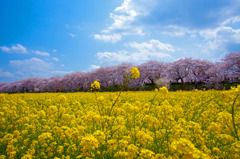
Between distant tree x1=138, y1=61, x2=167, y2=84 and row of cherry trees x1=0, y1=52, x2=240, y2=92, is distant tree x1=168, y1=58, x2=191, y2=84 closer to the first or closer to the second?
row of cherry trees x1=0, y1=52, x2=240, y2=92

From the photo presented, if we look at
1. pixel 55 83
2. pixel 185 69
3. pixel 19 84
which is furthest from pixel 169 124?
pixel 19 84

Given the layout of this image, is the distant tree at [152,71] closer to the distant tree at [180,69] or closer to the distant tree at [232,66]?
the distant tree at [180,69]

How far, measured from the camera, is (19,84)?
168 feet

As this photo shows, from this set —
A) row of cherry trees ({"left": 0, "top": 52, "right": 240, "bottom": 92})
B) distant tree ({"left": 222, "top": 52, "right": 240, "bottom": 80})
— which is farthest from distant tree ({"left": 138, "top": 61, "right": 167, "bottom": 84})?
distant tree ({"left": 222, "top": 52, "right": 240, "bottom": 80})

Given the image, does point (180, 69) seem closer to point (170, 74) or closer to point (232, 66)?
point (170, 74)

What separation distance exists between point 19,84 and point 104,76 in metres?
32.3

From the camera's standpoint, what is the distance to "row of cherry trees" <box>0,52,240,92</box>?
1048 inches

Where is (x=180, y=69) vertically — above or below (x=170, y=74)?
above

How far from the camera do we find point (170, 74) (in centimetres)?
3447

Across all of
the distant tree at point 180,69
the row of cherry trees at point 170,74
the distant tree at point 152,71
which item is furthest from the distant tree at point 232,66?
the distant tree at point 152,71

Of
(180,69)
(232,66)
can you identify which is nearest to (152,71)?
(180,69)

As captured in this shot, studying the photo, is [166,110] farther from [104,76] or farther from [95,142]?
[104,76]

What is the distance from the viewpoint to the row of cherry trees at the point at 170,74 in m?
26.6

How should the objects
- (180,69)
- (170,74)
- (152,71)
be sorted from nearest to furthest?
(180,69) < (152,71) < (170,74)
